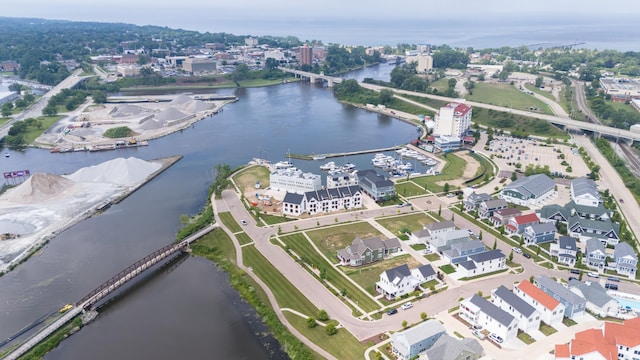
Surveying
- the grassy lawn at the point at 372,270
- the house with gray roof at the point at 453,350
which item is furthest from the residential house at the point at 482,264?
the house with gray roof at the point at 453,350

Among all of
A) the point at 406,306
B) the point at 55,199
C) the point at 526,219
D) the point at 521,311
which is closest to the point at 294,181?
the point at 406,306

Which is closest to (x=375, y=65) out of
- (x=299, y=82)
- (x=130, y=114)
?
(x=299, y=82)

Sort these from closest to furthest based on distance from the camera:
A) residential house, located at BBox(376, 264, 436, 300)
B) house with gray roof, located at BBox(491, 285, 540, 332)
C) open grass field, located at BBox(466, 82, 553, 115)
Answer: house with gray roof, located at BBox(491, 285, 540, 332) < residential house, located at BBox(376, 264, 436, 300) < open grass field, located at BBox(466, 82, 553, 115)

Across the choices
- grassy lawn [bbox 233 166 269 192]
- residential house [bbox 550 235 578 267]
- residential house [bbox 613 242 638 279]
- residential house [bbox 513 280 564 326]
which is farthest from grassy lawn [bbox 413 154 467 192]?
residential house [bbox 513 280 564 326]

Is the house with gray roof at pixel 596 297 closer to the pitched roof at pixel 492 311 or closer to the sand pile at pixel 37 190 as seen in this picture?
the pitched roof at pixel 492 311

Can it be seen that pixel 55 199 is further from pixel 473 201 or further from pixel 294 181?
pixel 473 201

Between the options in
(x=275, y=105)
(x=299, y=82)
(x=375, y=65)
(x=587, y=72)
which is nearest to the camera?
(x=275, y=105)

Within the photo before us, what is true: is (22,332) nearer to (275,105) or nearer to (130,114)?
(130,114)

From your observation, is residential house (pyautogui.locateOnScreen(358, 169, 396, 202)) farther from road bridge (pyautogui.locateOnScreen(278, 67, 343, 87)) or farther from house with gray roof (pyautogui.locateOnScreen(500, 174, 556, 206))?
road bridge (pyautogui.locateOnScreen(278, 67, 343, 87))
